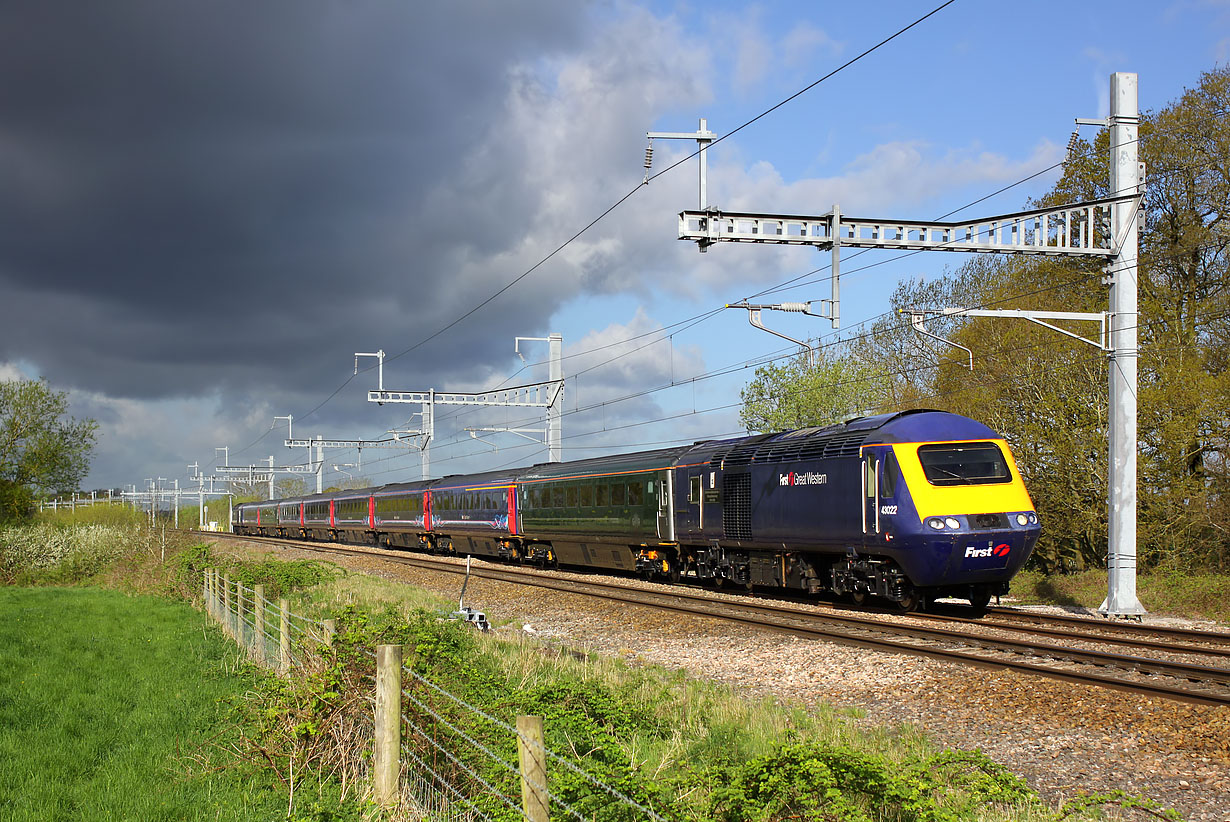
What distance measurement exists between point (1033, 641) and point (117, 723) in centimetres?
1201

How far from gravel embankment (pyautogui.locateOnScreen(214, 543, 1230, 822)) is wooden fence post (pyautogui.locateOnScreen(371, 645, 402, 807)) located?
488 cm

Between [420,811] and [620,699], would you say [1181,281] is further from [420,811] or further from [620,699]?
[420,811]

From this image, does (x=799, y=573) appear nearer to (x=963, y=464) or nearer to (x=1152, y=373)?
(x=963, y=464)

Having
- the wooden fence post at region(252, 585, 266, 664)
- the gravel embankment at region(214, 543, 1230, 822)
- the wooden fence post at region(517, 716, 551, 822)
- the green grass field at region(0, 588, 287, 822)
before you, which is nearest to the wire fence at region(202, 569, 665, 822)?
the wooden fence post at region(517, 716, 551, 822)

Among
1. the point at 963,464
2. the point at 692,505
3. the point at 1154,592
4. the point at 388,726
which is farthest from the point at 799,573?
the point at 388,726

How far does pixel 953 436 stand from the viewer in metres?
17.2

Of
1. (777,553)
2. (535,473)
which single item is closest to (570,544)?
(535,473)

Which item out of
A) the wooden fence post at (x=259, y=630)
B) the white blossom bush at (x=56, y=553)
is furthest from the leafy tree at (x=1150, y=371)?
the white blossom bush at (x=56, y=553)

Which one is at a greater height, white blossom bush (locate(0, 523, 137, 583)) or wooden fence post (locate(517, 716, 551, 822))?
wooden fence post (locate(517, 716, 551, 822))

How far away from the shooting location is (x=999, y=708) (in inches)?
392

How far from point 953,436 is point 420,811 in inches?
513

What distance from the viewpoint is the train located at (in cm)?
1642

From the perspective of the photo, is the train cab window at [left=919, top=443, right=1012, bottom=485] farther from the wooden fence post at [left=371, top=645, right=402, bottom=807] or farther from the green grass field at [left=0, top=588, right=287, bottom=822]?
the wooden fence post at [left=371, top=645, right=402, bottom=807]

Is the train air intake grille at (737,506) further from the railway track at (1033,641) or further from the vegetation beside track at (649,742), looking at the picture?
the vegetation beside track at (649,742)
